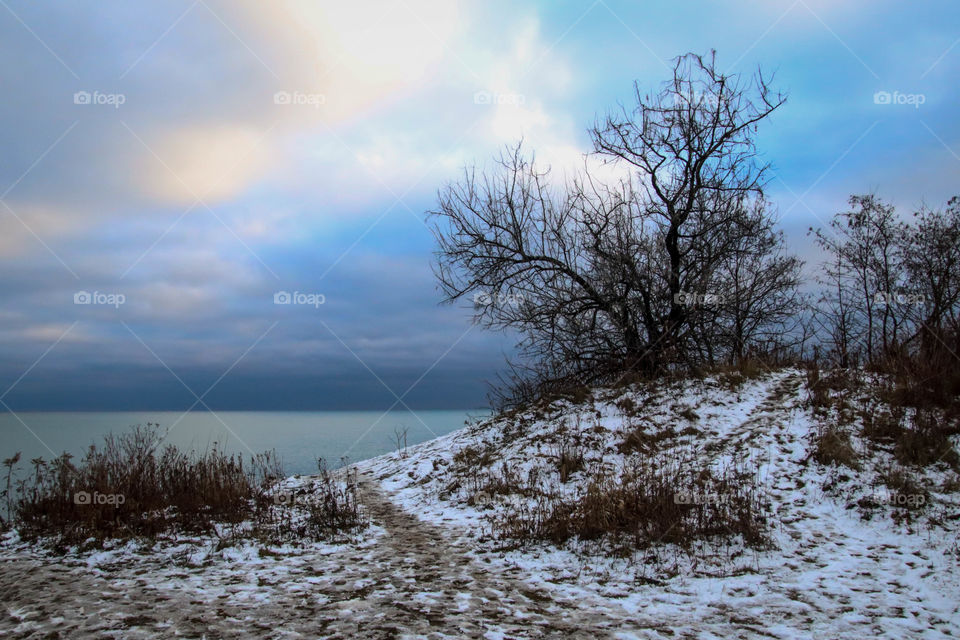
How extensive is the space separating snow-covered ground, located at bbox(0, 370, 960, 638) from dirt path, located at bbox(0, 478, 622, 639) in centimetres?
3

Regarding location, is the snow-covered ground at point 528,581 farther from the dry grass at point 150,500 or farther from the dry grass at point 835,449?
the dry grass at point 150,500

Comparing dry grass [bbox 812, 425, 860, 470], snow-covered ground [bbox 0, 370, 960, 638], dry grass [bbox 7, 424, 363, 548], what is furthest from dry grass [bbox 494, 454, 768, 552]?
dry grass [bbox 7, 424, 363, 548]

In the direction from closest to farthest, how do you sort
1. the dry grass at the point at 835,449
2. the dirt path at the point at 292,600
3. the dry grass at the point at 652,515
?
1. the dirt path at the point at 292,600
2. the dry grass at the point at 652,515
3. the dry grass at the point at 835,449

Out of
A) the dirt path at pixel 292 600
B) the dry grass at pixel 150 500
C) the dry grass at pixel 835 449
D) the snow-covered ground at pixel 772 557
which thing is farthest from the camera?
the dry grass at pixel 835 449

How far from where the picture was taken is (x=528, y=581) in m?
6.41

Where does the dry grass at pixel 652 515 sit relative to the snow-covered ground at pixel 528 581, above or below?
above

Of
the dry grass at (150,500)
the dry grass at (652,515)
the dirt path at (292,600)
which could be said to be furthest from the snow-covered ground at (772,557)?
the dry grass at (150,500)

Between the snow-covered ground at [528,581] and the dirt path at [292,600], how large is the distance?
25 mm

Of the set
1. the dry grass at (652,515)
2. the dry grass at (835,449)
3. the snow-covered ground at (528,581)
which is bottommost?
the snow-covered ground at (528,581)

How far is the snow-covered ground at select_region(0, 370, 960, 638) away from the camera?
499 cm

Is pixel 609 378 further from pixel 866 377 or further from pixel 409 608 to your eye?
pixel 409 608

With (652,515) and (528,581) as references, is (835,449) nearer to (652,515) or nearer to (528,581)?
(652,515)

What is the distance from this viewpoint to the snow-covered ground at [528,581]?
4.99 metres

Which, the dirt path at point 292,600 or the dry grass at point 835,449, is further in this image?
the dry grass at point 835,449
